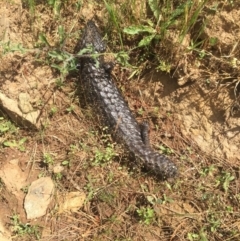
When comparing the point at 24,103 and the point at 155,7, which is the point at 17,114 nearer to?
the point at 24,103

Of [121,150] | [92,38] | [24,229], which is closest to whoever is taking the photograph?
[24,229]

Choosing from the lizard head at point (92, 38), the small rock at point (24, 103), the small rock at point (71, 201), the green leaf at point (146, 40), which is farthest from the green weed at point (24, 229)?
the green leaf at point (146, 40)

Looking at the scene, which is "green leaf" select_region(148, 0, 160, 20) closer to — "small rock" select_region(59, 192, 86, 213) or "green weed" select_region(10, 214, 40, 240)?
"small rock" select_region(59, 192, 86, 213)

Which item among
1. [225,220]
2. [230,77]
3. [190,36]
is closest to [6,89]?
[190,36]

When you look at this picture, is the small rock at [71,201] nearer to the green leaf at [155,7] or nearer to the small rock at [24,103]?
the small rock at [24,103]

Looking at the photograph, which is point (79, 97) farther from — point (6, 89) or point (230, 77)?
point (230, 77)

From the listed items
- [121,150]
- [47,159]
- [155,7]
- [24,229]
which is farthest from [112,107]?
[24,229]
